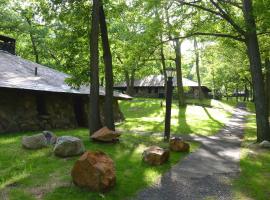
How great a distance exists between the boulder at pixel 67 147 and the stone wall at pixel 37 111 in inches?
243

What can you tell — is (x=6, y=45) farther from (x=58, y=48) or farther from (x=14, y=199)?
(x=14, y=199)

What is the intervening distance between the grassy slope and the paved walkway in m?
0.25

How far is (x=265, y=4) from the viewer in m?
15.9

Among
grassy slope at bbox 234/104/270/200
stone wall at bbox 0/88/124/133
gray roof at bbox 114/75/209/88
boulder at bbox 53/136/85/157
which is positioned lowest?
grassy slope at bbox 234/104/270/200

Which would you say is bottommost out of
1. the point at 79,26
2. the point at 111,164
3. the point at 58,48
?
the point at 111,164

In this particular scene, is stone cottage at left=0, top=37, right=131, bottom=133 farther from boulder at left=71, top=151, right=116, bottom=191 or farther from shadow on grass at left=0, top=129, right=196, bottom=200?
boulder at left=71, top=151, right=116, bottom=191

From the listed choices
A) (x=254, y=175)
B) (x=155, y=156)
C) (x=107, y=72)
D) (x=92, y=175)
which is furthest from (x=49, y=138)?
(x=254, y=175)

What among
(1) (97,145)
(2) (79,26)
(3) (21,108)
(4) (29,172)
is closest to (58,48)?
(2) (79,26)

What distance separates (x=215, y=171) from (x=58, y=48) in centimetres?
977

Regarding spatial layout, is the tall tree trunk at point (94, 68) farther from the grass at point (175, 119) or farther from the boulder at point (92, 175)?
the boulder at point (92, 175)

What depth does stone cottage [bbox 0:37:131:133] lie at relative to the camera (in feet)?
56.4

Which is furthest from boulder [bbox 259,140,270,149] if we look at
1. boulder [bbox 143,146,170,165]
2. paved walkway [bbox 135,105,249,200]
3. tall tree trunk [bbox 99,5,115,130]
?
tall tree trunk [bbox 99,5,115,130]

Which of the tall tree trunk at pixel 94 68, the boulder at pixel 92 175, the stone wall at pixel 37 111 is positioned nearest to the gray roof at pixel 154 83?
the stone wall at pixel 37 111

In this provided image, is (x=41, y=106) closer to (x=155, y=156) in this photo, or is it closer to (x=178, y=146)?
(x=178, y=146)
